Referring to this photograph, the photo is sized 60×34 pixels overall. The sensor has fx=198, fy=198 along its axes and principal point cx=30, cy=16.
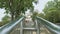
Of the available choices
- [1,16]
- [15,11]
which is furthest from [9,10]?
[1,16]

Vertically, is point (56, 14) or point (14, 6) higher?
point (14, 6)

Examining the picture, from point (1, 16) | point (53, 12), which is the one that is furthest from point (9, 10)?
point (1, 16)

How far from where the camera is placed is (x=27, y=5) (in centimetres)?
1747

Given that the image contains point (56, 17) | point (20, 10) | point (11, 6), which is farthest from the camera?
point (56, 17)

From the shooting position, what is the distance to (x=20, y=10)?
A: 17.1 meters

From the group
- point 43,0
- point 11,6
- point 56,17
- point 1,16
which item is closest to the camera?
point 11,6

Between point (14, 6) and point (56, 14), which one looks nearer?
point (14, 6)

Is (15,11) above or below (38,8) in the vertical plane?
above

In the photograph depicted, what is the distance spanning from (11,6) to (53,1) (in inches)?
593

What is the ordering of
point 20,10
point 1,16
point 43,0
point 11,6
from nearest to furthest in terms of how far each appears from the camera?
point 11,6 → point 20,10 → point 1,16 → point 43,0

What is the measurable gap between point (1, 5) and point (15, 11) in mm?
1278

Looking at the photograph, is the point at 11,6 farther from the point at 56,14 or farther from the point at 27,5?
the point at 56,14

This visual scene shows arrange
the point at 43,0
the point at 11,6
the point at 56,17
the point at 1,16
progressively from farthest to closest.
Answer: the point at 43,0, the point at 1,16, the point at 56,17, the point at 11,6

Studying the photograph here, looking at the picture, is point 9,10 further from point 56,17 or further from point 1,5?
point 56,17
